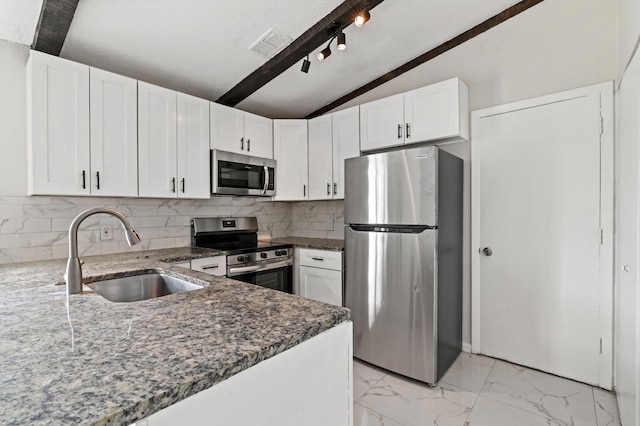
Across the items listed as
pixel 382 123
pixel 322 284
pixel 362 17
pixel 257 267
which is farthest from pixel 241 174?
pixel 362 17

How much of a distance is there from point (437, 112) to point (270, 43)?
144 centimetres

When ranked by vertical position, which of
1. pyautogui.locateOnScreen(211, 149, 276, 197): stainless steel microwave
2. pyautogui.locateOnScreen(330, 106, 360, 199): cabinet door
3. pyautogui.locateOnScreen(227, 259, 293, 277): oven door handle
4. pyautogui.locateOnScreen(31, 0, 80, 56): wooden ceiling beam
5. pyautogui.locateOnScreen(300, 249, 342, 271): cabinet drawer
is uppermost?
pyautogui.locateOnScreen(31, 0, 80, 56): wooden ceiling beam

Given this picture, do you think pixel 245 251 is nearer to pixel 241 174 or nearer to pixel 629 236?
pixel 241 174

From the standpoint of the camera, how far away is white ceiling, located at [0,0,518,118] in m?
2.01

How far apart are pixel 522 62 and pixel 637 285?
1922 millimetres

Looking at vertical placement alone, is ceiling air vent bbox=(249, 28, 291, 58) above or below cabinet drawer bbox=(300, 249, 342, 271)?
above

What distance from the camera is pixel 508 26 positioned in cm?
257

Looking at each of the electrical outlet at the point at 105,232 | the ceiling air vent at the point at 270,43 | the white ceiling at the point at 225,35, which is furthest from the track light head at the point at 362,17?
the electrical outlet at the point at 105,232

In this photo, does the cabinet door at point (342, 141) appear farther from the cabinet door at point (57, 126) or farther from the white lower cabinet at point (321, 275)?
the cabinet door at point (57, 126)

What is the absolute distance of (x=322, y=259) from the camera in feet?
9.87

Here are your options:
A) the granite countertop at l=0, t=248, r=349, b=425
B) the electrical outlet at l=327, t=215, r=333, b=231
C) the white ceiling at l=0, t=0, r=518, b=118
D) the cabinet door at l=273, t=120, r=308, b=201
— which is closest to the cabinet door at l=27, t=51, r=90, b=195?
the white ceiling at l=0, t=0, r=518, b=118

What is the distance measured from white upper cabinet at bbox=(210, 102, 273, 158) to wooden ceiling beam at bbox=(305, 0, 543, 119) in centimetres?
88

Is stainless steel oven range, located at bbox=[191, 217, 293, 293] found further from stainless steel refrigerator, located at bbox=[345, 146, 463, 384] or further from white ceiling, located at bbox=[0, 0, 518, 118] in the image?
white ceiling, located at bbox=[0, 0, 518, 118]

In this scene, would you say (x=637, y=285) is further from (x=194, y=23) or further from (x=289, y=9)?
(x=194, y=23)
